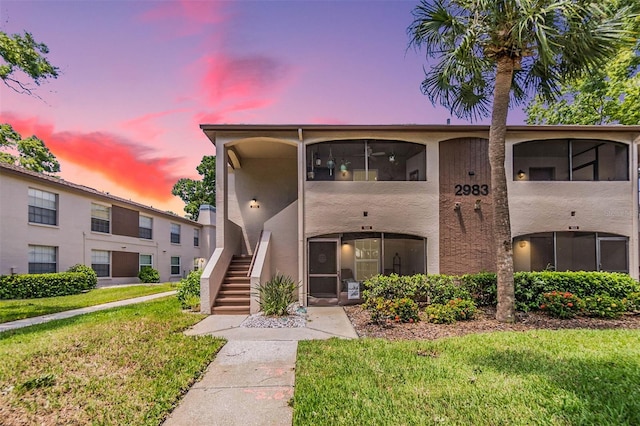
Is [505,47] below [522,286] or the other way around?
the other way around

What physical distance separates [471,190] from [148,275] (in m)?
19.8

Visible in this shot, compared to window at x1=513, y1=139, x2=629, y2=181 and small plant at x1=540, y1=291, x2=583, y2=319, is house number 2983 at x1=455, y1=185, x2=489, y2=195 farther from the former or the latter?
small plant at x1=540, y1=291, x2=583, y2=319

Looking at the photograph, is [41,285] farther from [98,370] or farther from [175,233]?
[98,370]

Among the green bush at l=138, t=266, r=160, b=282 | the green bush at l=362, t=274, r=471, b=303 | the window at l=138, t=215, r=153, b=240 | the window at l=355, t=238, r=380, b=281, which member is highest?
the window at l=138, t=215, r=153, b=240

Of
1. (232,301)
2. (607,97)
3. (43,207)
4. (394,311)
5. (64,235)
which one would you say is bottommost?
(232,301)

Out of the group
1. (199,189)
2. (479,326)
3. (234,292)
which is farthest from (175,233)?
(479,326)

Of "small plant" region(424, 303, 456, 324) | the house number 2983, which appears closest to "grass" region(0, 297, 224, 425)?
"small plant" region(424, 303, 456, 324)

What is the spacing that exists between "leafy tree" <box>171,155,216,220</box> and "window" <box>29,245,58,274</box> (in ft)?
75.4

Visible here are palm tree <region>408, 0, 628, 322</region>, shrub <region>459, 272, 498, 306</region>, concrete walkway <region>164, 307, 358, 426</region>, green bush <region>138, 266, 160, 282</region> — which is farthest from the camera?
green bush <region>138, 266, 160, 282</region>

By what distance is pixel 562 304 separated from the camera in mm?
8195

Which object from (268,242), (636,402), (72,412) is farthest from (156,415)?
(268,242)

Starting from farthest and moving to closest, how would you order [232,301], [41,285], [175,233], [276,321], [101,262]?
1. [175,233]
2. [101,262]
3. [41,285]
4. [232,301]
5. [276,321]

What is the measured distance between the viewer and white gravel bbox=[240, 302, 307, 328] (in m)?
7.96

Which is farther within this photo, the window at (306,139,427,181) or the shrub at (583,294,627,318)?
the window at (306,139,427,181)
